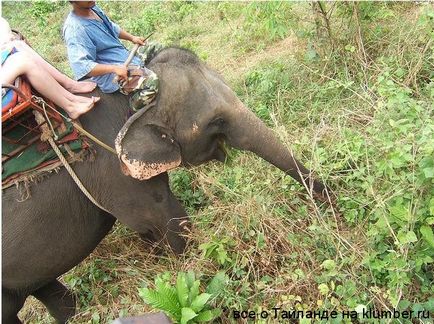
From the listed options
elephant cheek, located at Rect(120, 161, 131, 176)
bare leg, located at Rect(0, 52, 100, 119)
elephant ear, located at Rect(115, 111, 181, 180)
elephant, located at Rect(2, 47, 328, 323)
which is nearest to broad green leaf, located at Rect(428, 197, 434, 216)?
elephant, located at Rect(2, 47, 328, 323)

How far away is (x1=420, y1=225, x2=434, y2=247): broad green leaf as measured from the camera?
2348 millimetres

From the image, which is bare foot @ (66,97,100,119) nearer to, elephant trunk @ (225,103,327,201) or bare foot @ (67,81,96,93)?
bare foot @ (67,81,96,93)

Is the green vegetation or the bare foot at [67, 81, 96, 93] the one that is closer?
the green vegetation

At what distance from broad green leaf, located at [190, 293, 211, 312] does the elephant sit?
2.68 feet

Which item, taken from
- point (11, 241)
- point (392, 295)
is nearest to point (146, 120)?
point (11, 241)

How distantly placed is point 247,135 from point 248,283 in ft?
2.71

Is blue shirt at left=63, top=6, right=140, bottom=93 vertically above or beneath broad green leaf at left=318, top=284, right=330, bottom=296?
above

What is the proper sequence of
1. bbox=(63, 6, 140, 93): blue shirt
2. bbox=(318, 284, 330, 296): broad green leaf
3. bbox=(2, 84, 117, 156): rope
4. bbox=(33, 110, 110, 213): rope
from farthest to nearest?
bbox=(63, 6, 140, 93): blue shirt → bbox=(33, 110, 110, 213): rope → bbox=(2, 84, 117, 156): rope → bbox=(318, 284, 330, 296): broad green leaf

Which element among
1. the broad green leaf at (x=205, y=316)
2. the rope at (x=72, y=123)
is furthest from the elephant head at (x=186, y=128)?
the broad green leaf at (x=205, y=316)

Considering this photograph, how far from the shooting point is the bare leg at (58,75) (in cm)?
296

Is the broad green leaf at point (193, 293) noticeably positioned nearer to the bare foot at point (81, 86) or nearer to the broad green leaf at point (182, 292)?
the broad green leaf at point (182, 292)

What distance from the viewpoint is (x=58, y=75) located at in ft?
10.2

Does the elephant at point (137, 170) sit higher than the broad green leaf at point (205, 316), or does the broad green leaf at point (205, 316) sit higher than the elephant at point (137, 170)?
the elephant at point (137, 170)

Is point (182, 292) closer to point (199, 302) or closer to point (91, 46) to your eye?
point (199, 302)
